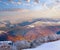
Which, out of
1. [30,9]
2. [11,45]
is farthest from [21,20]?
[11,45]

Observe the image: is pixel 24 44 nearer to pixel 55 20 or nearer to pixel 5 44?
pixel 5 44

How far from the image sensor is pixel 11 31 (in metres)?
1.45

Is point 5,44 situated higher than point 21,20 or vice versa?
point 21,20

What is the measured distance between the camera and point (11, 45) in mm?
1427

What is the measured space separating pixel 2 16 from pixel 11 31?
0.17 metres

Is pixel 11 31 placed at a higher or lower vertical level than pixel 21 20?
lower

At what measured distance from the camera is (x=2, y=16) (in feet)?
4.77

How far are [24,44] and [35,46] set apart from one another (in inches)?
4.2

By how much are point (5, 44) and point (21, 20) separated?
0.90 feet

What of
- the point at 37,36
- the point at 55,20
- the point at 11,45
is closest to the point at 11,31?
the point at 11,45

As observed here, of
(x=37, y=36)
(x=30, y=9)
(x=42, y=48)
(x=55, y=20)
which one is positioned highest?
(x=30, y=9)

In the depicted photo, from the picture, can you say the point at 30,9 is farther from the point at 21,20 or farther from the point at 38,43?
the point at 38,43

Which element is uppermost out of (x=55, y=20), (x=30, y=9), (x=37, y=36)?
(x=30, y=9)

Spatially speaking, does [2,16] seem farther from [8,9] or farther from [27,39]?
[27,39]
